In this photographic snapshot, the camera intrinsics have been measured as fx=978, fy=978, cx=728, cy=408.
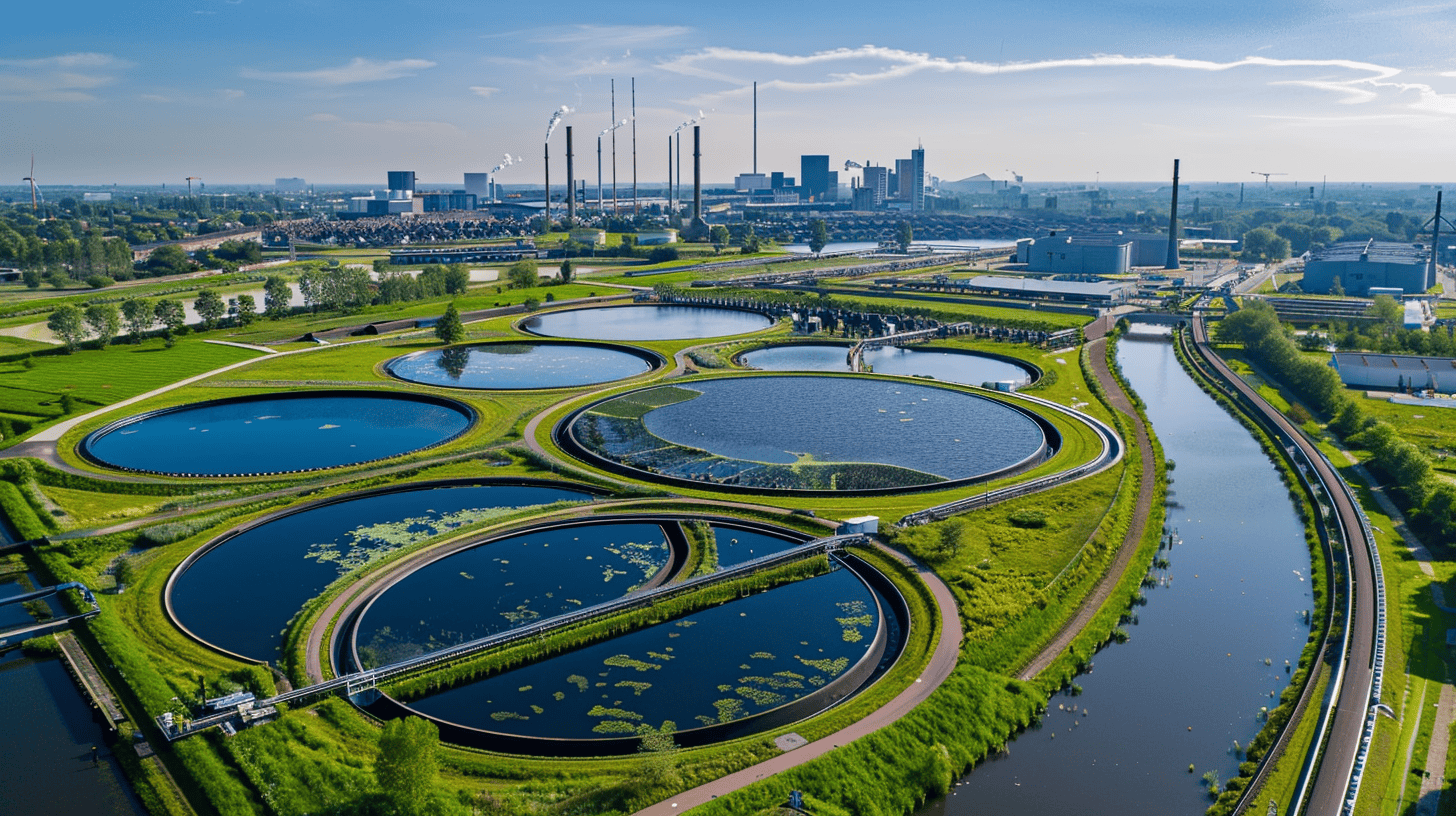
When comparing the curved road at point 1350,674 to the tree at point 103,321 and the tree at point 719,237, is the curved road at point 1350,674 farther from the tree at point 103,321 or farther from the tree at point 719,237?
the tree at point 719,237

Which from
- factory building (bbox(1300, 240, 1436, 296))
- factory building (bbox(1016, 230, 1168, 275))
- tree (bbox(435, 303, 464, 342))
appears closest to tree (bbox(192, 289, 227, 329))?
tree (bbox(435, 303, 464, 342))

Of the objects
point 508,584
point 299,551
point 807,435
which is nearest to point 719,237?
point 807,435

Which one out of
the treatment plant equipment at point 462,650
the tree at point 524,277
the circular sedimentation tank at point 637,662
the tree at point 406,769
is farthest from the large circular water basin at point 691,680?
the tree at point 524,277

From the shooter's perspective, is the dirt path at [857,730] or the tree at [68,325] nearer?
the dirt path at [857,730]

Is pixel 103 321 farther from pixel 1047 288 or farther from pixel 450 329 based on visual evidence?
pixel 1047 288

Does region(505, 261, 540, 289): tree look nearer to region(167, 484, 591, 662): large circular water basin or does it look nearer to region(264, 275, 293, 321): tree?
region(264, 275, 293, 321): tree

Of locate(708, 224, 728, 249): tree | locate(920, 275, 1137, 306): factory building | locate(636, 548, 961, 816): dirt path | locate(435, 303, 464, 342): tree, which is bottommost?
locate(636, 548, 961, 816): dirt path

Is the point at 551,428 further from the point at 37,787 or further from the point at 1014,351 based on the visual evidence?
the point at 1014,351
